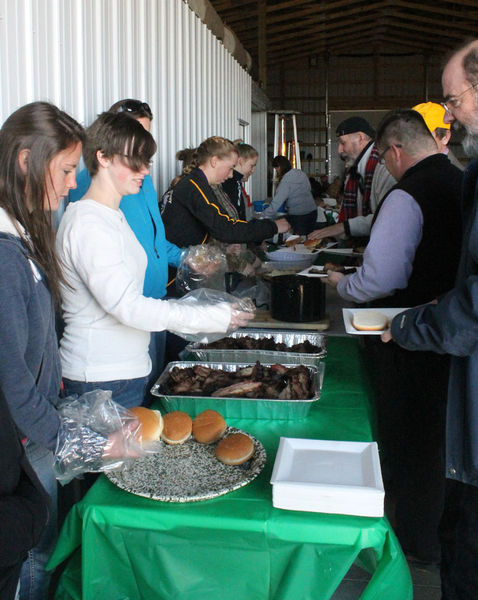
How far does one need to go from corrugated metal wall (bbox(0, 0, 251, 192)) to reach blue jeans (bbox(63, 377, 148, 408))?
847 millimetres

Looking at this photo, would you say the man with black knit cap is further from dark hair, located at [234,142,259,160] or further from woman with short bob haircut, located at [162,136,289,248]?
dark hair, located at [234,142,259,160]

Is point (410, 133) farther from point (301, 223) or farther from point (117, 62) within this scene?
point (301, 223)

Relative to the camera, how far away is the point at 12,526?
1136 mm

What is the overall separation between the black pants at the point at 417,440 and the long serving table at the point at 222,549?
3.57 feet

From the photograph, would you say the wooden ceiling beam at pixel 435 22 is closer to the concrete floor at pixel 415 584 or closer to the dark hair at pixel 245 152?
the dark hair at pixel 245 152

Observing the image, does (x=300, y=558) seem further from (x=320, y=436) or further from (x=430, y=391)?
(x=430, y=391)

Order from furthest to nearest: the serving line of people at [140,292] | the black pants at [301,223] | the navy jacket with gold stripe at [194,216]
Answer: the black pants at [301,223], the navy jacket with gold stripe at [194,216], the serving line of people at [140,292]

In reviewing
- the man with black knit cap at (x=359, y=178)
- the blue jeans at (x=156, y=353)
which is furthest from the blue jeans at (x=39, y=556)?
the man with black knit cap at (x=359, y=178)

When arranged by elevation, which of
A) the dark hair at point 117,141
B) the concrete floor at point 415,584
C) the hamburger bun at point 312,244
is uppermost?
the dark hair at point 117,141

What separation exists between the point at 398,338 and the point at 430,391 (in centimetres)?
70

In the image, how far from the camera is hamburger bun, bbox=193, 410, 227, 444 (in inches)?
65.9

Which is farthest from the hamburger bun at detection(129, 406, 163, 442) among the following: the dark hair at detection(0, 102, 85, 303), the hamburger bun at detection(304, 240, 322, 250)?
the hamburger bun at detection(304, 240, 322, 250)

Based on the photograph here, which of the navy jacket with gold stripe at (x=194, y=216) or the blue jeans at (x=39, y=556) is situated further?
the navy jacket with gold stripe at (x=194, y=216)

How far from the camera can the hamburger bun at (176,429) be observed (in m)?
1.67
